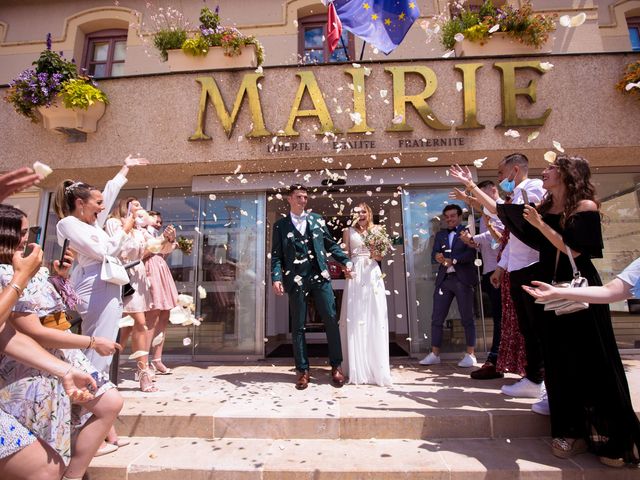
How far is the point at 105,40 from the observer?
8281 millimetres

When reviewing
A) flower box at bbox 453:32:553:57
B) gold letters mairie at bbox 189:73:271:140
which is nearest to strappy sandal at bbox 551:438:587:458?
gold letters mairie at bbox 189:73:271:140

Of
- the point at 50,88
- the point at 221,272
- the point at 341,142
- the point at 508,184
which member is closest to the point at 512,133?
the point at 508,184

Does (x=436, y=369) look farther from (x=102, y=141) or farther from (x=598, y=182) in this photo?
(x=102, y=141)

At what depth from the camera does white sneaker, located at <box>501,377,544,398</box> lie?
3703 millimetres

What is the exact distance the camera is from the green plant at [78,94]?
603cm

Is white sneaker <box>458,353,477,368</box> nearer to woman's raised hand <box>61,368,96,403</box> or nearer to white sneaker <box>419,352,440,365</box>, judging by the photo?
white sneaker <box>419,352,440,365</box>

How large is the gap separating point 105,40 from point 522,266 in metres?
9.48

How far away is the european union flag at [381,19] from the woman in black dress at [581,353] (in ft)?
14.4

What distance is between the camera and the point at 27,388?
193cm

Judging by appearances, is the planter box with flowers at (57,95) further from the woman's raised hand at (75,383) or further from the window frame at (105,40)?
the woman's raised hand at (75,383)

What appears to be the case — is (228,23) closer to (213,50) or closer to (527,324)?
(213,50)

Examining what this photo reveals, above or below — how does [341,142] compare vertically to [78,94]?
below

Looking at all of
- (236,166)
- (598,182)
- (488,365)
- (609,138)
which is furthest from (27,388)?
(598,182)

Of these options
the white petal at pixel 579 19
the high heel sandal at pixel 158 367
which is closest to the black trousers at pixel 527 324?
the white petal at pixel 579 19
